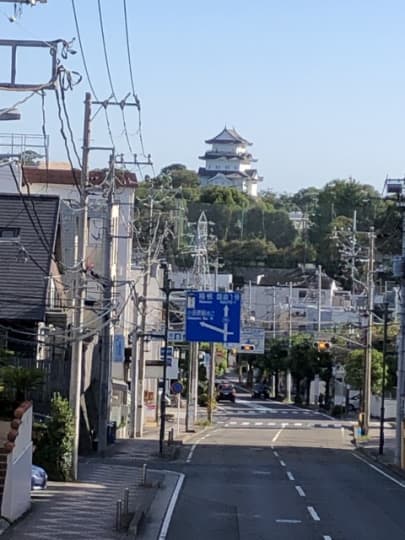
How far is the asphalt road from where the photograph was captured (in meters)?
24.2

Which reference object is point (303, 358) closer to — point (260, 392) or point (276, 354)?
point (276, 354)

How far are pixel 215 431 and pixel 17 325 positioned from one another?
25.0 meters

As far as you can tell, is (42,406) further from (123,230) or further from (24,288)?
(123,230)

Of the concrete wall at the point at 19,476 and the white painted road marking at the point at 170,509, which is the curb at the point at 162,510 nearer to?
the white painted road marking at the point at 170,509

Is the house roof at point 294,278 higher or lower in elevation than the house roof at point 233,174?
lower

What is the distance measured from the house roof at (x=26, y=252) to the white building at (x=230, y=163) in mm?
142250

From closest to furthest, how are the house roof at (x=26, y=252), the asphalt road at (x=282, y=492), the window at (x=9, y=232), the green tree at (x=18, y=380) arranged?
the asphalt road at (x=282, y=492) → the green tree at (x=18, y=380) → the house roof at (x=26, y=252) → the window at (x=9, y=232)

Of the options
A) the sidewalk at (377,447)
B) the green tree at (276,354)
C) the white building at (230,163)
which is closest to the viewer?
the sidewalk at (377,447)

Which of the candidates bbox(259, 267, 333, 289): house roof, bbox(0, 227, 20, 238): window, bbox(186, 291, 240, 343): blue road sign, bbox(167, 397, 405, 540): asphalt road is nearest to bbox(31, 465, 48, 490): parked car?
bbox(167, 397, 405, 540): asphalt road

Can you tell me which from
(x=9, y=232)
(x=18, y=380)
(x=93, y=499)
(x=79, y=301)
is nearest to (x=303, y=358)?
(x=9, y=232)

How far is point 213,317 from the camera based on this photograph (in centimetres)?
4591

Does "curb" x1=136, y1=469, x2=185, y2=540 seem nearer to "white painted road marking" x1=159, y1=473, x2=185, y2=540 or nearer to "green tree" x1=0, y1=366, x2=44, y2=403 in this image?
"white painted road marking" x1=159, y1=473, x2=185, y2=540

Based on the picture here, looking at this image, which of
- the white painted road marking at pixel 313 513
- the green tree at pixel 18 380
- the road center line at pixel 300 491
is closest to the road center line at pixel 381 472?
the road center line at pixel 300 491

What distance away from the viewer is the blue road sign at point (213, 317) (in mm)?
45594
